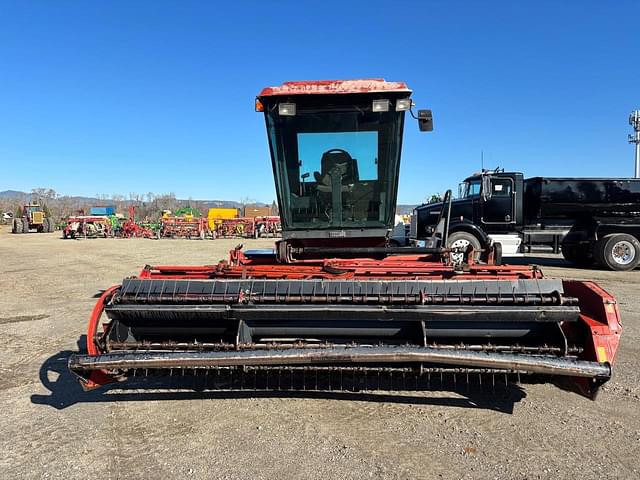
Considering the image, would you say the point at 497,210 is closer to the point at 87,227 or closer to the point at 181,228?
the point at 181,228

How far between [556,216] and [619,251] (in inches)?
76.6

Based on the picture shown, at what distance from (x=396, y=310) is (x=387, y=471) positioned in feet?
3.45

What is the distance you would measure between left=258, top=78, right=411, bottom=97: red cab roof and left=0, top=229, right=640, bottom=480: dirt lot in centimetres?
286

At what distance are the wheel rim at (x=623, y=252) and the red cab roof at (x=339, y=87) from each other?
11.6 metres

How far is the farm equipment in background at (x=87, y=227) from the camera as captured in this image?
32.1 meters

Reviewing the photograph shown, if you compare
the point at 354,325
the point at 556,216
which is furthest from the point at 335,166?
the point at 556,216

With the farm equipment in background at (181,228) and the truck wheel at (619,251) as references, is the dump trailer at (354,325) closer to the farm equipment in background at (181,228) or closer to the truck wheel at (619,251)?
the truck wheel at (619,251)

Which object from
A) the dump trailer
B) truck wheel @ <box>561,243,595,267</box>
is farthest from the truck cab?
the dump trailer

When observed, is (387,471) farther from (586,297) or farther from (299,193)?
(299,193)

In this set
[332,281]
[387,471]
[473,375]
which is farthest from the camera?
[332,281]

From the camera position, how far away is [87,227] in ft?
108

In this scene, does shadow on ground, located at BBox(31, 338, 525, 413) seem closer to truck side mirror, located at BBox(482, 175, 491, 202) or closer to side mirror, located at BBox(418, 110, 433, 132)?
side mirror, located at BBox(418, 110, 433, 132)

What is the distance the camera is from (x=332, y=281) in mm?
3494

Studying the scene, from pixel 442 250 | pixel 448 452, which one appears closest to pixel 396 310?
pixel 448 452
